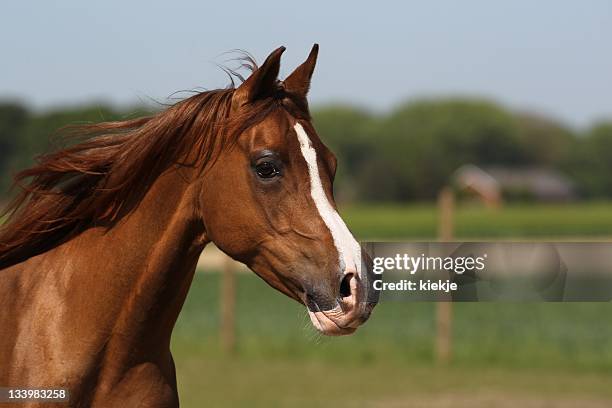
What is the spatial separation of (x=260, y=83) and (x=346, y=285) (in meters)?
0.78

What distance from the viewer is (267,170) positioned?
296 cm

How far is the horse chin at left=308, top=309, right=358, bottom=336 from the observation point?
281cm

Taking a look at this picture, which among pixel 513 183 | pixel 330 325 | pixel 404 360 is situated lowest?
pixel 513 183

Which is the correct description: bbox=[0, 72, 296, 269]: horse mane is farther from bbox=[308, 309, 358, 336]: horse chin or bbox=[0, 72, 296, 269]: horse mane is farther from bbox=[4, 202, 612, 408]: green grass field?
bbox=[4, 202, 612, 408]: green grass field

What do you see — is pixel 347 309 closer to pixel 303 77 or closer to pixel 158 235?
pixel 158 235

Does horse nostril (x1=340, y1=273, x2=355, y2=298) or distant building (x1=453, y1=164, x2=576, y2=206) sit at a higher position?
horse nostril (x1=340, y1=273, x2=355, y2=298)

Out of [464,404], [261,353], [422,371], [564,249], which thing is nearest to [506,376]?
[422,371]

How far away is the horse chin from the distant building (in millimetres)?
81048

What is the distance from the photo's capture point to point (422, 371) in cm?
1067

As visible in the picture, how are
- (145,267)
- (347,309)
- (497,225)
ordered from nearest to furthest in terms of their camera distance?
(347,309), (145,267), (497,225)

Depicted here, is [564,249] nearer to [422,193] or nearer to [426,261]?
[426,261]

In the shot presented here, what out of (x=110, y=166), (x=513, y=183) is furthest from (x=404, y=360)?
(x=513, y=183)

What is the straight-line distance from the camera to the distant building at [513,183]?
276ft

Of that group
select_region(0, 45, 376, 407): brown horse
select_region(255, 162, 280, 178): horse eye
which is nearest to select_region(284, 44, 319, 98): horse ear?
select_region(0, 45, 376, 407): brown horse
